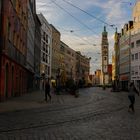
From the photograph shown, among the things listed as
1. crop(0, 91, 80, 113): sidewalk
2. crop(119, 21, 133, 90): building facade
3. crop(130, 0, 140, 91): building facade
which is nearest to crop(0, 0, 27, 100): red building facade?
crop(0, 91, 80, 113): sidewalk

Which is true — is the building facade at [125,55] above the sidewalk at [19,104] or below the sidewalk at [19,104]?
above

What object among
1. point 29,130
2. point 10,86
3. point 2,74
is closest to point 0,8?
point 2,74

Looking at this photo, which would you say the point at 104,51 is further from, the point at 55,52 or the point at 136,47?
the point at 136,47

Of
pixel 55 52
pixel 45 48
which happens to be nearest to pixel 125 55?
pixel 45 48

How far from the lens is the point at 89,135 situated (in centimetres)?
1242

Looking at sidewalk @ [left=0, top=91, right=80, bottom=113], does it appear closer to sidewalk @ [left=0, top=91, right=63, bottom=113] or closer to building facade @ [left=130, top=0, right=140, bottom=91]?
sidewalk @ [left=0, top=91, right=63, bottom=113]

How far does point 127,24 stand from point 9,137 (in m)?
110

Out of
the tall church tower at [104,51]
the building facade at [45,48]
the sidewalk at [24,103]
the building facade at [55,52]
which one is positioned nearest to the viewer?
the sidewalk at [24,103]

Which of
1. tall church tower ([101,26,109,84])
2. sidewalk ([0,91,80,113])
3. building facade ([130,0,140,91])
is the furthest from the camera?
tall church tower ([101,26,109,84])

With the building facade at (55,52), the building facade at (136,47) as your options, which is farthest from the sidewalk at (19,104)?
the building facade at (55,52)

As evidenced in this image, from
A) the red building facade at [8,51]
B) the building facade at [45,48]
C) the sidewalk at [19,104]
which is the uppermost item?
the building facade at [45,48]

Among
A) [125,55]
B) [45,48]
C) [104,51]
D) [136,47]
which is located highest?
[104,51]

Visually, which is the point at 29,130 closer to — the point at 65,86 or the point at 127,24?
the point at 65,86

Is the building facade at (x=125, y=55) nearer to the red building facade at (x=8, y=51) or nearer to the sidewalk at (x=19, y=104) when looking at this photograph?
the red building facade at (x=8, y=51)
